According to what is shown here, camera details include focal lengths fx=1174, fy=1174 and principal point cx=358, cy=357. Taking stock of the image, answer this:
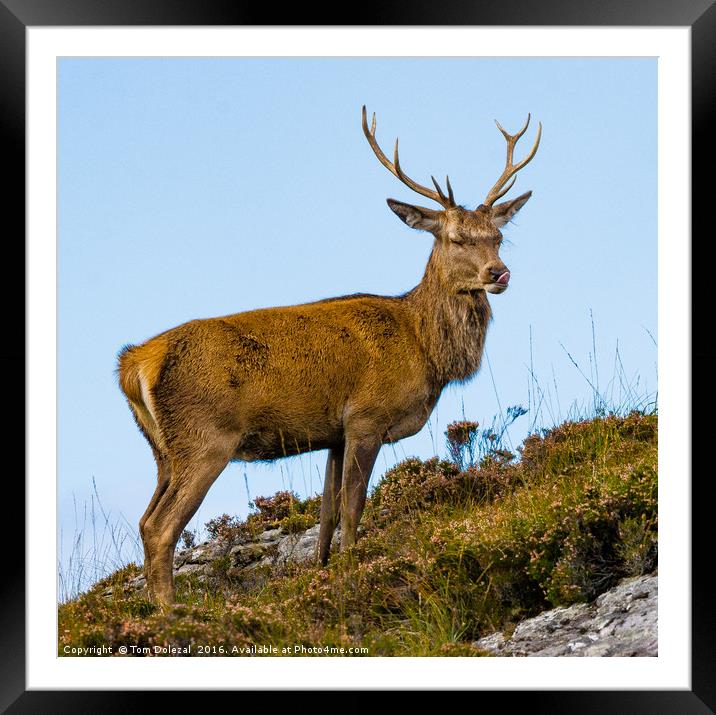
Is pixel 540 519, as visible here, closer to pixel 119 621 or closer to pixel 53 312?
pixel 119 621

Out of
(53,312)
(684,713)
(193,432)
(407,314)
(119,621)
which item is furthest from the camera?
(407,314)

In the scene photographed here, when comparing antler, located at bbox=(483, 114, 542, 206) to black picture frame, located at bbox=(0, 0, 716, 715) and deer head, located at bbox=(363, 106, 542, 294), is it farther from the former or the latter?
black picture frame, located at bbox=(0, 0, 716, 715)

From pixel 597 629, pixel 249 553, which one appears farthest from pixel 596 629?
pixel 249 553

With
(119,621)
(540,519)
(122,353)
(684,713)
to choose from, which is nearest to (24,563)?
(119,621)

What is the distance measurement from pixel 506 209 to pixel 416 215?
2.74 ft

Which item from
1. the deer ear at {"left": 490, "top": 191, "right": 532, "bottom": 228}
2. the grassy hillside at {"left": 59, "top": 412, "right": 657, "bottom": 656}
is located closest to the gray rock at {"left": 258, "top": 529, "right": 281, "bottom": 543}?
the grassy hillside at {"left": 59, "top": 412, "right": 657, "bottom": 656}

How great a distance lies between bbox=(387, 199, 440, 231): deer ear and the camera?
964 cm

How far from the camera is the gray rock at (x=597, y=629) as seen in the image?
279 inches

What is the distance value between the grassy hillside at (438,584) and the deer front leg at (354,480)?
0.48 feet

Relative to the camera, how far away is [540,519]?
325 inches

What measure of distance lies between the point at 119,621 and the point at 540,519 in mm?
2980

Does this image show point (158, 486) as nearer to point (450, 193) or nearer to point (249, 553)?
point (249, 553)

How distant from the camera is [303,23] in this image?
289 inches

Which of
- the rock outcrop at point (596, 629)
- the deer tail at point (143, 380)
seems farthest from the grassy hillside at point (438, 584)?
the deer tail at point (143, 380)
